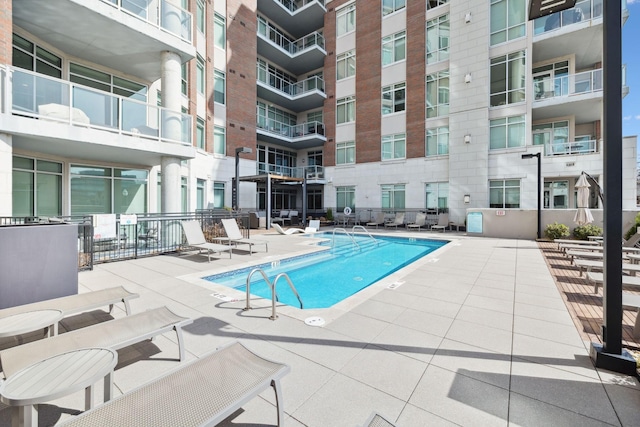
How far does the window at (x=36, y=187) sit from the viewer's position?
8484 mm

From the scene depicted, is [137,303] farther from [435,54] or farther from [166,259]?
[435,54]

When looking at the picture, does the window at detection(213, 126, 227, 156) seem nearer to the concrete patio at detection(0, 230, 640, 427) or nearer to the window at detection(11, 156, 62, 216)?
the window at detection(11, 156, 62, 216)

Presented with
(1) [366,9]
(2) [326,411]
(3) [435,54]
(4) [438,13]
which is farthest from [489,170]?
(2) [326,411]

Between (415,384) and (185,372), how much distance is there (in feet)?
6.36

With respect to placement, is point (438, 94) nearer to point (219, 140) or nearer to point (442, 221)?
point (442, 221)

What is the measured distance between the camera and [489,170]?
55.9 ft

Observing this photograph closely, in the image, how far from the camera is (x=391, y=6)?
2103 cm

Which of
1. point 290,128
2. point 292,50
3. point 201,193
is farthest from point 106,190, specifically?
point 292,50

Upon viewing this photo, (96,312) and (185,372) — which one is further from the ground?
(185,372)

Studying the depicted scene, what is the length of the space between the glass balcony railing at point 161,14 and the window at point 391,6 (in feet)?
53.9

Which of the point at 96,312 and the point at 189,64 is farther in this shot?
the point at 189,64

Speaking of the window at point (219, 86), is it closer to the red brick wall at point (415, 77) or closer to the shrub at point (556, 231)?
the red brick wall at point (415, 77)

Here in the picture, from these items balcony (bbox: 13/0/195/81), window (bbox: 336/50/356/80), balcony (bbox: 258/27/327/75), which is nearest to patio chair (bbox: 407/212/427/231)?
window (bbox: 336/50/356/80)

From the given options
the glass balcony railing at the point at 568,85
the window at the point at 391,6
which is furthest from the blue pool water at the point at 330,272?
the window at the point at 391,6
